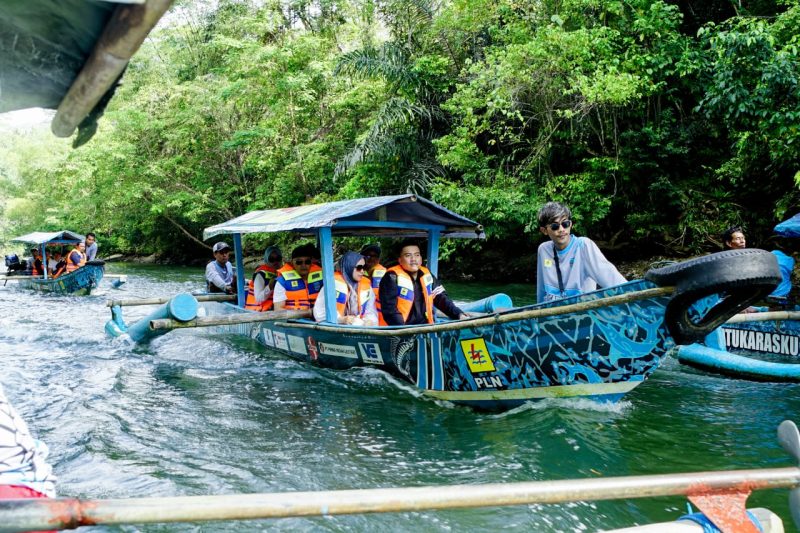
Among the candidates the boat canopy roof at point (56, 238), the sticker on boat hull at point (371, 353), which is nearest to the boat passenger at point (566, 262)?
the sticker on boat hull at point (371, 353)

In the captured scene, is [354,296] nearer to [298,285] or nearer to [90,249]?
[298,285]

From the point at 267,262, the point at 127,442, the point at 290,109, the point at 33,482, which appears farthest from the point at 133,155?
the point at 33,482

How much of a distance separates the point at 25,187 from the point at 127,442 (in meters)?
37.4

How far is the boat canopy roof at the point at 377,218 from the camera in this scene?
6.20 m

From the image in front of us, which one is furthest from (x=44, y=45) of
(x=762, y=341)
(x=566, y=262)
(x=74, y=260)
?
(x=74, y=260)

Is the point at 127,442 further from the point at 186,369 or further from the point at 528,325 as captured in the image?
the point at 528,325

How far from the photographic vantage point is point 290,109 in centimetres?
2061

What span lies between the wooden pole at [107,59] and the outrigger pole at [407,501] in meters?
1.19

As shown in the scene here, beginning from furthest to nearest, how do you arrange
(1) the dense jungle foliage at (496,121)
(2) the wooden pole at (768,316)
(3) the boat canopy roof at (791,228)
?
(1) the dense jungle foliage at (496,121) < (3) the boat canopy roof at (791,228) < (2) the wooden pole at (768,316)

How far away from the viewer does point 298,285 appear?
786 centimetres

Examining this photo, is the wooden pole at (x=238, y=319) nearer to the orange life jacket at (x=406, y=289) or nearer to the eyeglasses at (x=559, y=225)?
the orange life jacket at (x=406, y=289)

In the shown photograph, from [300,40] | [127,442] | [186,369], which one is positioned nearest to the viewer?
[127,442]

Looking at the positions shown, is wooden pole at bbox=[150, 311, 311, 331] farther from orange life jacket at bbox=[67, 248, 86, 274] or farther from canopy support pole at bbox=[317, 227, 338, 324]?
orange life jacket at bbox=[67, 248, 86, 274]

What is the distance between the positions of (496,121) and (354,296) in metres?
9.33
